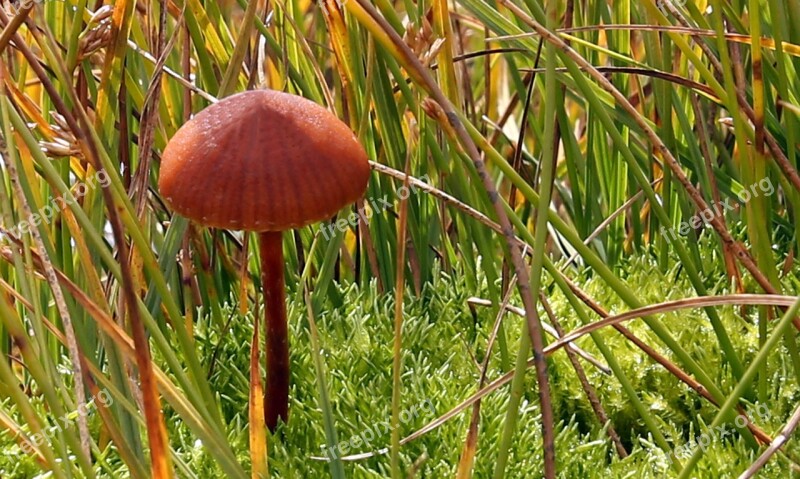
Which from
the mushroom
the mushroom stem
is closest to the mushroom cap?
the mushroom

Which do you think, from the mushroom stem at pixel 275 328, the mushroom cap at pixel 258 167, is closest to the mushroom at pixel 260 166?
the mushroom cap at pixel 258 167

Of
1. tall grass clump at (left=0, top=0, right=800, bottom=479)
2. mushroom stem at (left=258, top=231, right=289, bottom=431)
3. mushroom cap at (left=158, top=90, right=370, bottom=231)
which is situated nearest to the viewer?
tall grass clump at (left=0, top=0, right=800, bottom=479)

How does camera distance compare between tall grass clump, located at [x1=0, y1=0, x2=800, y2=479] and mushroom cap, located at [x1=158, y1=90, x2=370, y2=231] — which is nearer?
tall grass clump, located at [x1=0, y1=0, x2=800, y2=479]

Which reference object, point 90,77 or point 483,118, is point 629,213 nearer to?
point 483,118

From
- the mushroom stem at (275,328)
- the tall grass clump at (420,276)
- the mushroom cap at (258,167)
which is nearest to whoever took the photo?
the tall grass clump at (420,276)

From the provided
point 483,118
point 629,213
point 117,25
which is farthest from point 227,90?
point 629,213

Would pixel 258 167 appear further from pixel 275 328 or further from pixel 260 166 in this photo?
pixel 275 328

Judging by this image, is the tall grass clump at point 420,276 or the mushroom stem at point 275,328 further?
the mushroom stem at point 275,328

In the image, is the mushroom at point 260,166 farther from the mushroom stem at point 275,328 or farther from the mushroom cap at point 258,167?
the mushroom stem at point 275,328

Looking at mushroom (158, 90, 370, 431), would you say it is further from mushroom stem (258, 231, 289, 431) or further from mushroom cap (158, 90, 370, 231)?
mushroom stem (258, 231, 289, 431)
